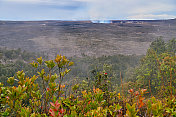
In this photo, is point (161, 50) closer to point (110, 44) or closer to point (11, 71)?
point (11, 71)

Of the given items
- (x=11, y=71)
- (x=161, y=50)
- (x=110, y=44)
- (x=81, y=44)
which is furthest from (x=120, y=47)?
(x=11, y=71)

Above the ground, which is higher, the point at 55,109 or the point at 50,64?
the point at 50,64

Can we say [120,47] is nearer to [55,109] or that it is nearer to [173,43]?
[173,43]

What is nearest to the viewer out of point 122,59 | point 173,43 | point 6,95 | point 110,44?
point 6,95

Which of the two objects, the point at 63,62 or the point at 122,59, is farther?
the point at 122,59

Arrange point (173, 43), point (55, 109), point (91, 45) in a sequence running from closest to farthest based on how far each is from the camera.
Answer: point (55, 109) → point (173, 43) → point (91, 45)

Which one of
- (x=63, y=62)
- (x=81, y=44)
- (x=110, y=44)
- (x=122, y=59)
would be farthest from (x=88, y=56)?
(x=63, y=62)

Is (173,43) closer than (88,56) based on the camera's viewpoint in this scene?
Yes

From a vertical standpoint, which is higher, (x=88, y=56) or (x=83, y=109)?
(x=83, y=109)

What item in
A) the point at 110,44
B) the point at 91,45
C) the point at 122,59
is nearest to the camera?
the point at 122,59
